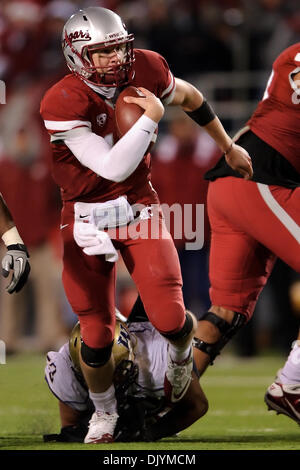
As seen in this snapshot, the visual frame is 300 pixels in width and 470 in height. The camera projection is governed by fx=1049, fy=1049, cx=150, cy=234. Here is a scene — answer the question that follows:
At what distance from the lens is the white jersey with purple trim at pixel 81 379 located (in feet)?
13.0

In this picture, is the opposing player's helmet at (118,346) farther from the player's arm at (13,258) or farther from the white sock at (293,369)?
the white sock at (293,369)

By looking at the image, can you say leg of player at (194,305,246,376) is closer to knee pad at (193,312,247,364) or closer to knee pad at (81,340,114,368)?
knee pad at (193,312,247,364)

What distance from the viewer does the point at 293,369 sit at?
4094 millimetres

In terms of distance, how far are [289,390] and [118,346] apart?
0.72m

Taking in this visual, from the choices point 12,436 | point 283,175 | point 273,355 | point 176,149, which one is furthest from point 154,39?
point 12,436

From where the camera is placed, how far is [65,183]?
3.82 metres

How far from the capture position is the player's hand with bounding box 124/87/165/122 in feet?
11.7

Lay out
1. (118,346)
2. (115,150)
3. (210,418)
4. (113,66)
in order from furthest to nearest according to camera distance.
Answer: (210,418), (118,346), (113,66), (115,150)

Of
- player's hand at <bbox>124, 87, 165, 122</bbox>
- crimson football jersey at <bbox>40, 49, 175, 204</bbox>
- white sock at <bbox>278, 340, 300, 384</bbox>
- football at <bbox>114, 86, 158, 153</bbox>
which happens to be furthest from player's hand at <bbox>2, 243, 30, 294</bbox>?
white sock at <bbox>278, 340, 300, 384</bbox>

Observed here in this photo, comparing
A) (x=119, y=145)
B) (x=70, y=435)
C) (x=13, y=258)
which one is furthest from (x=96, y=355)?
(x=119, y=145)

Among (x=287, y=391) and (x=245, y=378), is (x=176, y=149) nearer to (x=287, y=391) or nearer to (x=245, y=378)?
(x=245, y=378)

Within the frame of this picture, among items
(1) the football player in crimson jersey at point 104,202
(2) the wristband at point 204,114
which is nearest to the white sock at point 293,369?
(1) the football player in crimson jersey at point 104,202

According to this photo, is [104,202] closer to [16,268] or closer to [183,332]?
[16,268]

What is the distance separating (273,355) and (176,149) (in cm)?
168
